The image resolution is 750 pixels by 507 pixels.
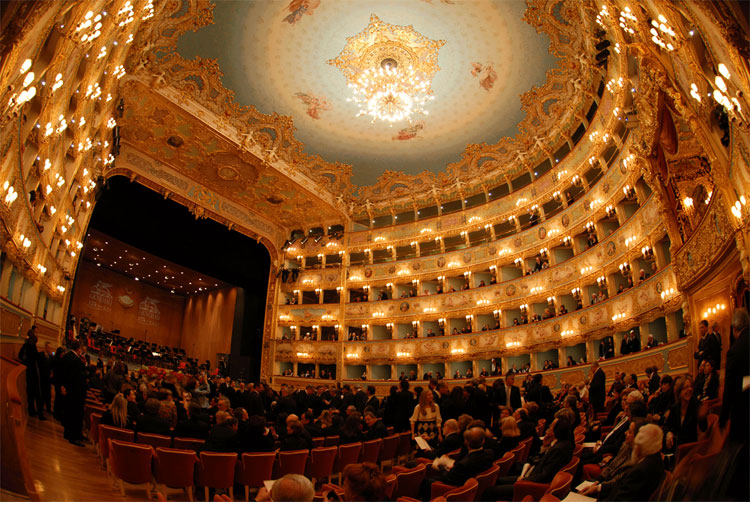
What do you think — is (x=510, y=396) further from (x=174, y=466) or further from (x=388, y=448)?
(x=174, y=466)

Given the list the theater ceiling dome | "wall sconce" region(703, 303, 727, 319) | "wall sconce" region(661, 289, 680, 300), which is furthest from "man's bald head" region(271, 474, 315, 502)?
the theater ceiling dome

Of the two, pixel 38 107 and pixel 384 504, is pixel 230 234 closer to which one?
pixel 38 107

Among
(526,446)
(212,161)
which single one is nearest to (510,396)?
(526,446)

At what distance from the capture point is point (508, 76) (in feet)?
56.4

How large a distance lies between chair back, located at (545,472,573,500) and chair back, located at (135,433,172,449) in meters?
4.85

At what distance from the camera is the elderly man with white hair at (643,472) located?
3.60 m

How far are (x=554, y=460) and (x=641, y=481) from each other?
3.50 ft

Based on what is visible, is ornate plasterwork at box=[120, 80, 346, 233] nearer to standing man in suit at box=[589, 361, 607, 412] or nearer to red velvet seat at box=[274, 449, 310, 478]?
red velvet seat at box=[274, 449, 310, 478]

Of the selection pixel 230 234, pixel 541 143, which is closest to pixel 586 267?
pixel 541 143

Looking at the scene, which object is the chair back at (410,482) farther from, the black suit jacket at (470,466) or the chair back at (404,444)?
the chair back at (404,444)

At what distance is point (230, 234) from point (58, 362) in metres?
18.2

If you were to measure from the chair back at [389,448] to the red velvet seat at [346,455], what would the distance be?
98 centimetres

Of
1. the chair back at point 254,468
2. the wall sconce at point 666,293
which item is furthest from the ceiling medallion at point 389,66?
the chair back at point 254,468

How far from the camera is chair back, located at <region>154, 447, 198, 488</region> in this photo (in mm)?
5105
